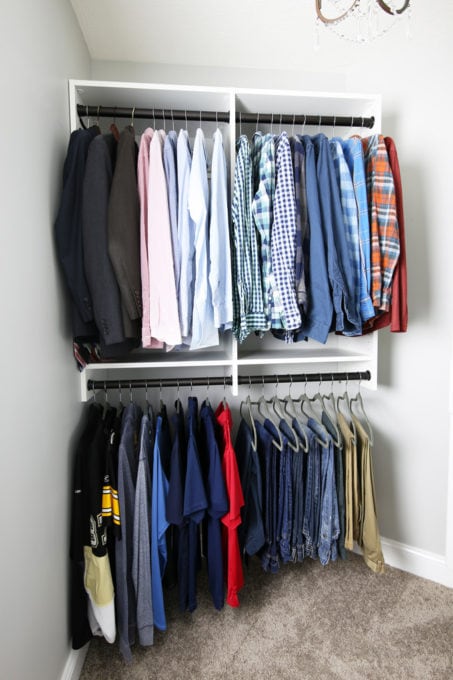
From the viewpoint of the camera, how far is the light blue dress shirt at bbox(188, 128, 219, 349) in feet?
4.12

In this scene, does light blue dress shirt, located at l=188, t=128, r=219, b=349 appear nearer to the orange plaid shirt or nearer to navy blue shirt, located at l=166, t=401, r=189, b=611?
navy blue shirt, located at l=166, t=401, r=189, b=611

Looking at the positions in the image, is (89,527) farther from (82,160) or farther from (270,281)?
(82,160)

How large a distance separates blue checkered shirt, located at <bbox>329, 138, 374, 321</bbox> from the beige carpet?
1267 mm

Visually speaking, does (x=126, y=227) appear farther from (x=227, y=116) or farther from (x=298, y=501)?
(x=298, y=501)

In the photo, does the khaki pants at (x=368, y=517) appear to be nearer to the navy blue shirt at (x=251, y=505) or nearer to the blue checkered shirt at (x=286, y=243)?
the navy blue shirt at (x=251, y=505)

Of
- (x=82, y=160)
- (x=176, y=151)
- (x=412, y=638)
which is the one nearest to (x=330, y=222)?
(x=176, y=151)

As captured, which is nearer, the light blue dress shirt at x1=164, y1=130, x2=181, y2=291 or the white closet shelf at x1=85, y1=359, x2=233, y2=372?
the light blue dress shirt at x1=164, y1=130, x2=181, y2=291

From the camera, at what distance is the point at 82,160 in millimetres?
1236

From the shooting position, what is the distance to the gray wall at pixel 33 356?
86 cm

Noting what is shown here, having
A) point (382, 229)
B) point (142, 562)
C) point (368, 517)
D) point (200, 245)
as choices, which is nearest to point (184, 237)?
point (200, 245)

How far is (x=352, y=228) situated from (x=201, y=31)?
1.10 meters

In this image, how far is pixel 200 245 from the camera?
1.27 meters

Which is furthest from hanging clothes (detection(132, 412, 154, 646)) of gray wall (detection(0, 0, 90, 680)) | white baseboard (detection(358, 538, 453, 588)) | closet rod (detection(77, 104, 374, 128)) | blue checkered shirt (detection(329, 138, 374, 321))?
closet rod (detection(77, 104, 374, 128))

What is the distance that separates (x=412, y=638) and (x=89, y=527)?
1330 mm
